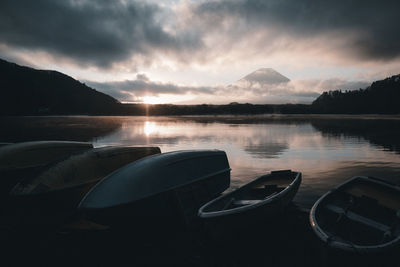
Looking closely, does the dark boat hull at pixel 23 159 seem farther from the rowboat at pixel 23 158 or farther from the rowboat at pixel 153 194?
the rowboat at pixel 153 194

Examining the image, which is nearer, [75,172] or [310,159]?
[75,172]


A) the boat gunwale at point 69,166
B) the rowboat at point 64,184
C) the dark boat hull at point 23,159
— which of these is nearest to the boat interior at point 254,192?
the rowboat at point 64,184

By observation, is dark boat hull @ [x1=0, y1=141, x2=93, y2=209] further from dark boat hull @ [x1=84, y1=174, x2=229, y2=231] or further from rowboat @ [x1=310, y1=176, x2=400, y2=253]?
rowboat @ [x1=310, y1=176, x2=400, y2=253]

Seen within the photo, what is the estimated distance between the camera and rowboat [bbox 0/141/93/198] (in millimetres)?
12070

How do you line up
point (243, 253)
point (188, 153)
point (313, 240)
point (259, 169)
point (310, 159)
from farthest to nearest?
point (310, 159) → point (259, 169) → point (188, 153) → point (313, 240) → point (243, 253)

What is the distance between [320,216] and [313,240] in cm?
88

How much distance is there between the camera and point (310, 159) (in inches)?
1029

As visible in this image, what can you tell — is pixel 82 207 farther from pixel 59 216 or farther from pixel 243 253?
pixel 243 253

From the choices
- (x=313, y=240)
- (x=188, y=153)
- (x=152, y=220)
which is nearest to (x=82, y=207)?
(x=152, y=220)

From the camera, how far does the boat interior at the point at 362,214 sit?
331 inches

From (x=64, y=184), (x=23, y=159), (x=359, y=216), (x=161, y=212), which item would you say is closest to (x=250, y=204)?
(x=161, y=212)

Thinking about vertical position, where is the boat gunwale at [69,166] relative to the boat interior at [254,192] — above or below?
above

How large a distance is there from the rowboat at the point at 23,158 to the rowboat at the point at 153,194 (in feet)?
12.6

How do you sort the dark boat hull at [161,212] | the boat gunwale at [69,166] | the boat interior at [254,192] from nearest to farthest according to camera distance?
the dark boat hull at [161,212]
the boat gunwale at [69,166]
the boat interior at [254,192]
